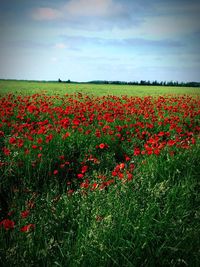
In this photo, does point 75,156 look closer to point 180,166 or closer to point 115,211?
point 180,166

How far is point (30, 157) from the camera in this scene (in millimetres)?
4012

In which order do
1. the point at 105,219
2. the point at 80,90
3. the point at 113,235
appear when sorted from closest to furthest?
the point at 113,235, the point at 105,219, the point at 80,90

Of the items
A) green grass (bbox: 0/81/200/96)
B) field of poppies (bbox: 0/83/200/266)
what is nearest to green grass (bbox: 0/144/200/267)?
field of poppies (bbox: 0/83/200/266)

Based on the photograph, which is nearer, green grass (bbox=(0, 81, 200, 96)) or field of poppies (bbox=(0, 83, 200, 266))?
field of poppies (bbox=(0, 83, 200, 266))

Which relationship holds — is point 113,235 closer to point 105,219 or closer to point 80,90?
point 105,219

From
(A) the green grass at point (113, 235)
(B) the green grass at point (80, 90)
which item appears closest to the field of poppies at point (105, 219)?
(A) the green grass at point (113, 235)

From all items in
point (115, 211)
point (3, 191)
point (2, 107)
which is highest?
point (2, 107)

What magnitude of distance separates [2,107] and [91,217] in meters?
5.07

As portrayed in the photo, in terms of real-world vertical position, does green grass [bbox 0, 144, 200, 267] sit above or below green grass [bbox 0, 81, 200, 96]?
below

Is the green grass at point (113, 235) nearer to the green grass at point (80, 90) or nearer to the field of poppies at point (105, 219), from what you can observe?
the field of poppies at point (105, 219)

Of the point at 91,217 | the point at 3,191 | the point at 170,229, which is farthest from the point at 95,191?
the point at 3,191

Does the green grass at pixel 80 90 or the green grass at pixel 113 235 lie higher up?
the green grass at pixel 80 90

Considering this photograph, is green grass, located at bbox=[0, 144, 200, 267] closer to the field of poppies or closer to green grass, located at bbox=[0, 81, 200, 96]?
the field of poppies

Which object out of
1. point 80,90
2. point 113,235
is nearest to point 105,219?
point 113,235
